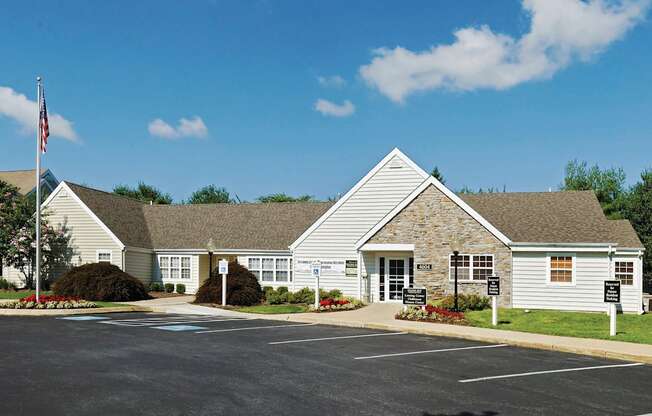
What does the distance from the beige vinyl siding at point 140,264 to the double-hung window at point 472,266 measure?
745 inches

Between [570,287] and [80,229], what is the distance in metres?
27.3

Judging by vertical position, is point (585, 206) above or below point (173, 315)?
above

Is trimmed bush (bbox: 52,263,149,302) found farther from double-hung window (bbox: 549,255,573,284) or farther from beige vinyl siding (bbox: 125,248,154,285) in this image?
double-hung window (bbox: 549,255,573,284)

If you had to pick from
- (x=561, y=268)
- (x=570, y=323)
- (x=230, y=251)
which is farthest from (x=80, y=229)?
(x=570, y=323)

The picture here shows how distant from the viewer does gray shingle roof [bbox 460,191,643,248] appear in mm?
27219

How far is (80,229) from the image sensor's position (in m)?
37.3

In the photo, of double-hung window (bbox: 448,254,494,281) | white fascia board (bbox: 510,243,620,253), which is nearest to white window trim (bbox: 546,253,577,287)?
white fascia board (bbox: 510,243,620,253)

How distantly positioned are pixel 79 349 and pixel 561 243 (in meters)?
19.8

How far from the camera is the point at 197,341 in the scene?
16.7 metres

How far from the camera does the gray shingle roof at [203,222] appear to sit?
36906 millimetres

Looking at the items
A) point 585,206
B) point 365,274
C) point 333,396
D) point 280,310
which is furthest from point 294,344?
point 585,206

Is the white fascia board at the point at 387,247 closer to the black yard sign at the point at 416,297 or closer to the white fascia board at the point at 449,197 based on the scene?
the white fascia board at the point at 449,197

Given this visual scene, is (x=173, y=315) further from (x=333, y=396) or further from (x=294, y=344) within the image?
(x=333, y=396)

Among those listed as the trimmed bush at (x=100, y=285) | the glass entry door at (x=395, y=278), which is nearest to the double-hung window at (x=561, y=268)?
the glass entry door at (x=395, y=278)
